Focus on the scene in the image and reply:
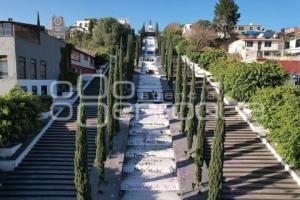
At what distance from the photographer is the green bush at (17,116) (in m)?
20.3

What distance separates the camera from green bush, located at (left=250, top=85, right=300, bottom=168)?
20453mm

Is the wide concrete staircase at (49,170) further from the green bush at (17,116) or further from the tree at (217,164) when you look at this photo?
the tree at (217,164)

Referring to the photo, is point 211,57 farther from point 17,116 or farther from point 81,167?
point 81,167

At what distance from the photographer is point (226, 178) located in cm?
2112

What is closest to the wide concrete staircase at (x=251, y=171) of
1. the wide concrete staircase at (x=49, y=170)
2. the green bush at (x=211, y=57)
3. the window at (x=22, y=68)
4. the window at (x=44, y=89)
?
the wide concrete staircase at (x=49, y=170)

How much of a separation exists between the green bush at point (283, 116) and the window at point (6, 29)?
20191mm

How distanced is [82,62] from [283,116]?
35.8 m

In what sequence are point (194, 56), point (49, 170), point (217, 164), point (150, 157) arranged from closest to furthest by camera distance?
point (217, 164)
point (49, 170)
point (150, 157)
point (194, 56)

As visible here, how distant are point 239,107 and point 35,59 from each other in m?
19.6

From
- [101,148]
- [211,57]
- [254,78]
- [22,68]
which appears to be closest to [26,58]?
[22,68]

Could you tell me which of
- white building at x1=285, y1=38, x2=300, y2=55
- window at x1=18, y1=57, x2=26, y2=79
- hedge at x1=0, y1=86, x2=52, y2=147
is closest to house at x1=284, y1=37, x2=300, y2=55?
white building at x1=285, y1=38, x2=300, y2=55

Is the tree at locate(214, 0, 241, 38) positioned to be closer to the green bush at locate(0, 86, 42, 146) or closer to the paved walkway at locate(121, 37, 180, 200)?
the paved walkway at locate(121, 37, 180, 200)

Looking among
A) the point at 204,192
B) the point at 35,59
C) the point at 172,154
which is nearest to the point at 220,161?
the point at 204,192

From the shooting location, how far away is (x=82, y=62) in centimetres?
5200
